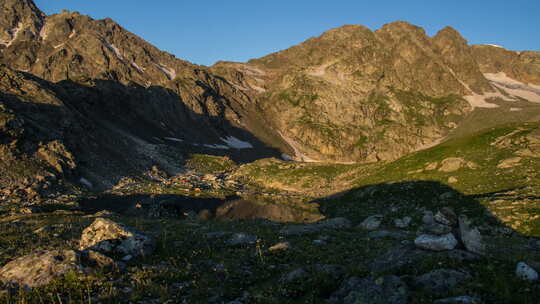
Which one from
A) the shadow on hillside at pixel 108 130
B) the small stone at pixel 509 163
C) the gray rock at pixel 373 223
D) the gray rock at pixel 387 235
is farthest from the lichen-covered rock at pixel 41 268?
the shadow on hillside at pixel 108 130

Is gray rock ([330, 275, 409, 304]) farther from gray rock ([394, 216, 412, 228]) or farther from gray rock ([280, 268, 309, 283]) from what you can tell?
gray rock ([394, 216, 412, 228])

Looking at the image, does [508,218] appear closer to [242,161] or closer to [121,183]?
[121,183]

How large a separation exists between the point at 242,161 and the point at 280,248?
15413cm

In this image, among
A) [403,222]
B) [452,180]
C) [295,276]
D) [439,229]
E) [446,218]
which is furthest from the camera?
[452,180]

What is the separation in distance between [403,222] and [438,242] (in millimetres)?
16745

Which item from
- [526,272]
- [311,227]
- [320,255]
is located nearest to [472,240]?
[526,272]

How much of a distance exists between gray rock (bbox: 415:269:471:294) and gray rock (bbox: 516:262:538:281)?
4.54 feet

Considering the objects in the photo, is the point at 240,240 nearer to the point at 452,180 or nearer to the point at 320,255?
the point at 320,255

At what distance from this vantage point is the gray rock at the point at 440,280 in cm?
959

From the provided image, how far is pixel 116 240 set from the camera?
16.3 meters

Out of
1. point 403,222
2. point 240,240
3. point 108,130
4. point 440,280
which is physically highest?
point 108,130

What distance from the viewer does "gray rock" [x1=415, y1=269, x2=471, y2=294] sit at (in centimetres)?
959

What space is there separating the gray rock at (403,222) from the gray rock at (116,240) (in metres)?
21.0

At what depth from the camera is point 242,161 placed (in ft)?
562
